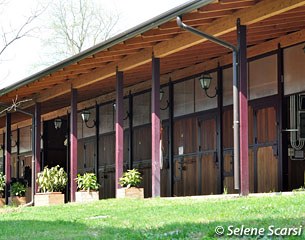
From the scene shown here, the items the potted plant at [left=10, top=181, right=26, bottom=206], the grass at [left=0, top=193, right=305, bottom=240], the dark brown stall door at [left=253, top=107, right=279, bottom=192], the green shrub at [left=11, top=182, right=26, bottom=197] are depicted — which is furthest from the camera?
the green shrub at [left=11, top=182, right=26, bottom=197]

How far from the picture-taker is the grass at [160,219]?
24.7 ft

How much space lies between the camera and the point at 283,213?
8109 mm

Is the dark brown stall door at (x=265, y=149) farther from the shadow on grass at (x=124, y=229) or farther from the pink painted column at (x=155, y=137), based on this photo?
the shadow on grass at (x=124, y=229)

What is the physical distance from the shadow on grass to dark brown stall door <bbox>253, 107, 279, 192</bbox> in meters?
5.79

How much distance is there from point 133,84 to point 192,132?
2.89 meters

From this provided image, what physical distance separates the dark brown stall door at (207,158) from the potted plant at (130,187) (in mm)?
2289

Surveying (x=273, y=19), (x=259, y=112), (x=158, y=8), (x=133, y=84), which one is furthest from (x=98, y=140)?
(x=158, y=8)

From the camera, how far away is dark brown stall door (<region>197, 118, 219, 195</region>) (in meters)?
16.8

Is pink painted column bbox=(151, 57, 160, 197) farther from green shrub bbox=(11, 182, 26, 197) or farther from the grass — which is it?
green shrub bbox=(11, 182, 26, 197)

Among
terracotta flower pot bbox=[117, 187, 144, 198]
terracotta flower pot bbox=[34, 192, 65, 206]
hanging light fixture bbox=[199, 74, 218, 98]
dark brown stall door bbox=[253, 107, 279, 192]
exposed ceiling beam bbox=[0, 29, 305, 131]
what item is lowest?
terracotta flower pot bbox=[34, 192, 65, 206]

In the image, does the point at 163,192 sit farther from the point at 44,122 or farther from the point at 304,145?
the point at 44,122

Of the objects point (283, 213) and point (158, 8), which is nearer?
point (283, 213)

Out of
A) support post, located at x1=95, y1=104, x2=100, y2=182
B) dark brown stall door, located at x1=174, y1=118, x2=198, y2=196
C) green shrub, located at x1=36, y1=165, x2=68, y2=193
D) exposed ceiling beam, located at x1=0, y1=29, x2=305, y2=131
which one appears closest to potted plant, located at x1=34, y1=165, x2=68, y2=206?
green shrub, located at x1=36, y1=165, x2=68, y2=193

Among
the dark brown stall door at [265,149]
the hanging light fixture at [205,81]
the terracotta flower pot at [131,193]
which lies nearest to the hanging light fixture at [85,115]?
the hanging light fixture at [205,81]
